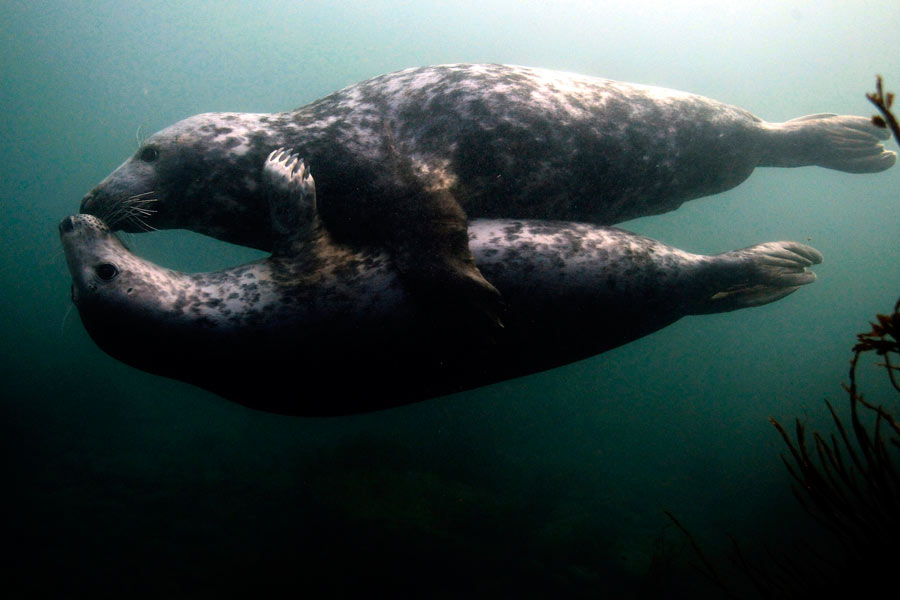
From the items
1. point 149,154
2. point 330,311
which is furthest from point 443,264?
point 149,154

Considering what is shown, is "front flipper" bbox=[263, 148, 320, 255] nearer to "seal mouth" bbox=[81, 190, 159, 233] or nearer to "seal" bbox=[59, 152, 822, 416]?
"seal" bbox=[59, 152, 822, 416]

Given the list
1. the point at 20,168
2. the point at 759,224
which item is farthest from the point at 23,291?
the point at 759,224

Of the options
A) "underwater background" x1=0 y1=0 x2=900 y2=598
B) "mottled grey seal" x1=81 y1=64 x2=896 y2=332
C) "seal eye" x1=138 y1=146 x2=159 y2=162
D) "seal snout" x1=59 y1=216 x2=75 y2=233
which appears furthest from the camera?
→ "underwater background" x1=0 y1=0 x2=900 y2=598

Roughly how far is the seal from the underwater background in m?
0.31

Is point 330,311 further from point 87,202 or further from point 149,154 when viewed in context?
point 87,202

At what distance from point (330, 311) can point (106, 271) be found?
1.44 meters

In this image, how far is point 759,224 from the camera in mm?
79812

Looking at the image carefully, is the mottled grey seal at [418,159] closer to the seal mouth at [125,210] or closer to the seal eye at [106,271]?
the seal mouth at [125,210]

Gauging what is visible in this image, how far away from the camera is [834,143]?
4.93m

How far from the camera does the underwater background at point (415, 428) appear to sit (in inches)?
323

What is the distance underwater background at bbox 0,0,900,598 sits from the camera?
323 inches

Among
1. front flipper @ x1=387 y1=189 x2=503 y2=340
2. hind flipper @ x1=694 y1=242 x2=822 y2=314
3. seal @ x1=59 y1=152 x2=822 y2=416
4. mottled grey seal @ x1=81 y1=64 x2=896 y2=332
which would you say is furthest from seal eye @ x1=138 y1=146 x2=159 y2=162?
hind flipper @ x1=694 y1=242 x2=822 y2=314

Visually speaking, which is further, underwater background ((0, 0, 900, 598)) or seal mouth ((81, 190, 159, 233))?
underwater background ((0, 0, 900, 598))

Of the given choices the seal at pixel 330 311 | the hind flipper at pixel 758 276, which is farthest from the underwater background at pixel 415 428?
the hind flipper at pixel 758 276
